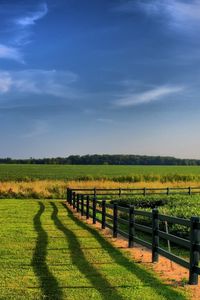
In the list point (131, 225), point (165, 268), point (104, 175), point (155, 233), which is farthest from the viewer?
point (104, 175)

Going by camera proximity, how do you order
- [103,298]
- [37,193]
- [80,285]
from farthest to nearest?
1. [37,193]
2. [80,285]
3. [103,298]

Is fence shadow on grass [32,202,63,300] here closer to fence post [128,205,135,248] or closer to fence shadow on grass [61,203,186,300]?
fence shadow on grass [61,203,186,300]

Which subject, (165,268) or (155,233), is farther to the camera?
(155,233)

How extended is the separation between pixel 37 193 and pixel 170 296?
3470cm

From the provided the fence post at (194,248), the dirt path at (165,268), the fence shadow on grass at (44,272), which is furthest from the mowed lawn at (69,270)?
the fence post at (194,248)

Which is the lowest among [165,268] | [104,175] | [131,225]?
[165,268]

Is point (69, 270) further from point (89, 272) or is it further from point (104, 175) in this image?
point (104, 175)

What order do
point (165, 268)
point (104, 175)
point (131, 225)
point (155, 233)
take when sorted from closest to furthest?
1. point (165, 268)
2. point (155, 233)
3. point (131, 225)
4. point (104, 175)

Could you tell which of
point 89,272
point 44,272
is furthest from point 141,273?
point 44,272

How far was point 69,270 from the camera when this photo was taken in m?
10.3

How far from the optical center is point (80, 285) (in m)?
9.02

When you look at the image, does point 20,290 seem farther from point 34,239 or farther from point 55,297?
point 34,239

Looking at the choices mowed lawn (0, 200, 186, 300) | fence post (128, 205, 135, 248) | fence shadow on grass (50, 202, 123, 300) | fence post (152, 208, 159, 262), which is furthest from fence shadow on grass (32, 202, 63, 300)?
fence post (152, 208, 159, 262)

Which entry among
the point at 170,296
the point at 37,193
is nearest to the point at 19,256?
the point at 170,296
